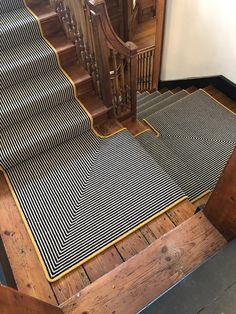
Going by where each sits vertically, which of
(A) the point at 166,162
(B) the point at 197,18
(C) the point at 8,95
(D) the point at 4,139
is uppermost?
(B) the point at 197,18

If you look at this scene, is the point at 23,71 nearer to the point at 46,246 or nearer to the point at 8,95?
the point at 8,95

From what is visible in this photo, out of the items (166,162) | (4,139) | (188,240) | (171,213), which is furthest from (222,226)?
(4,139)

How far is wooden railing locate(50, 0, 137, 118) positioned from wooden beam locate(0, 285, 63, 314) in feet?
5.39

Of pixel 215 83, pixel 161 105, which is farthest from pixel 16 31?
pixel 215 83

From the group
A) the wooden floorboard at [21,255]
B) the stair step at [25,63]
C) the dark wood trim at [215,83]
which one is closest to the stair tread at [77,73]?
the stair step at [25,63]

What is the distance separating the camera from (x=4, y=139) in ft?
6.93

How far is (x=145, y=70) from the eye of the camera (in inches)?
177

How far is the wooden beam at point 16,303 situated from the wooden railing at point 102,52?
1.64 m

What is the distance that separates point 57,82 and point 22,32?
54cm

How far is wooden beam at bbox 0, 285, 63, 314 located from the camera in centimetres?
74

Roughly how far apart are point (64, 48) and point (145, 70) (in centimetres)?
237

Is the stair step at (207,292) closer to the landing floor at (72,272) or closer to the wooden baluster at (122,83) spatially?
the landing floor at (72,272)

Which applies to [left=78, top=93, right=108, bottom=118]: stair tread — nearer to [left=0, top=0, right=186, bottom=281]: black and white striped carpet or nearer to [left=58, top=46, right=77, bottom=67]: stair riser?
[left=0, top=0, right=186, bottom=281]: black and white striped carpet

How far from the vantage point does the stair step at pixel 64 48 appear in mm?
2371
